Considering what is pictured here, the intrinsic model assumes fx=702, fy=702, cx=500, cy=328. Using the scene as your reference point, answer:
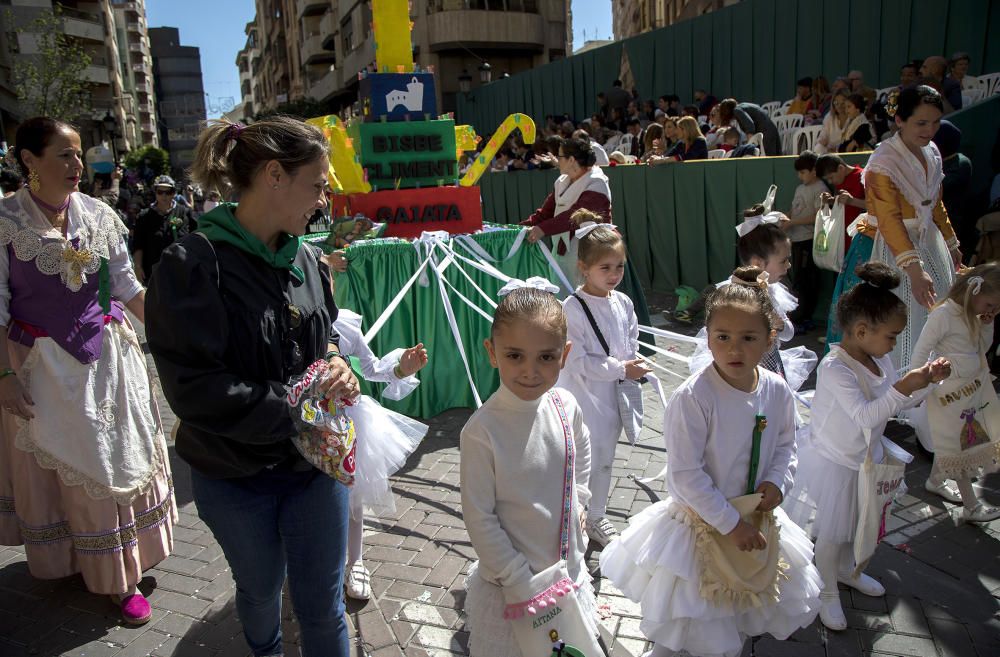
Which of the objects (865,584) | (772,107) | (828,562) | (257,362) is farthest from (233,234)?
(772,107)

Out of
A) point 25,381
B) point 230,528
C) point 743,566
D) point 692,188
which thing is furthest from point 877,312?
point 692,188

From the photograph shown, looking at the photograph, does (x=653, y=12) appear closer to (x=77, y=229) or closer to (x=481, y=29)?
(x=481, y=29)

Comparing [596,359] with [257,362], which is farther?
[596,359]

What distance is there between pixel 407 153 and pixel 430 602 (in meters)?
3.89

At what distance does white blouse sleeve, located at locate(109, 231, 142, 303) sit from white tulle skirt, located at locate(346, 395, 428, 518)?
4.00 ft

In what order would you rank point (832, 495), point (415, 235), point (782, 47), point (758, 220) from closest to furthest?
point (832, 495) → point (758, 220) → point (415, 235) → point (782, 47)

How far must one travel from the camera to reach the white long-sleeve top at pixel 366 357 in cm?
291

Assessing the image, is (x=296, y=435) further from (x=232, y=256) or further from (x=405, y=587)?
(x=405, y=587)

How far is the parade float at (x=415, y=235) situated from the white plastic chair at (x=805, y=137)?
469 cm

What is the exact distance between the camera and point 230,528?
2.01 meters

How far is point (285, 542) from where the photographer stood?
209 cm

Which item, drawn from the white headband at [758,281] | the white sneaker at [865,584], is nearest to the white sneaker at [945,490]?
the white sneaker at [865,584]

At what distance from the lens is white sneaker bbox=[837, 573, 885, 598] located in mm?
2930

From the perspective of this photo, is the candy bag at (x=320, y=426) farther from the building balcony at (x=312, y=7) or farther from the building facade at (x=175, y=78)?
the building facade at (x=175, y=78)
